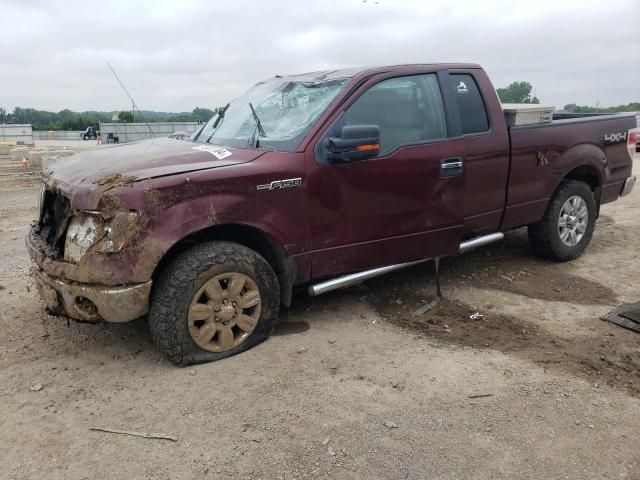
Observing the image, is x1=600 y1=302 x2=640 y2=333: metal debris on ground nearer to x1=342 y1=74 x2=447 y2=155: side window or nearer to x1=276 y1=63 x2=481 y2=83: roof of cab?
x1=342 y1=74 x2=447 y2=155: side window

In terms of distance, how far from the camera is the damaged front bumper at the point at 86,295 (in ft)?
10.6

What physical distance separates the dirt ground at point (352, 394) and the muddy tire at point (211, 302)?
5.5 inches

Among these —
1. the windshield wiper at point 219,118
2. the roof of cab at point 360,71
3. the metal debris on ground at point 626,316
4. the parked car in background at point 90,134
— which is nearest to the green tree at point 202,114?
the windshield wiper at point 219,118

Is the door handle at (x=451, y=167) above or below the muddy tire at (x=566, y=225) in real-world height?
above

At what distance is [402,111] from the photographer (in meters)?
4.32

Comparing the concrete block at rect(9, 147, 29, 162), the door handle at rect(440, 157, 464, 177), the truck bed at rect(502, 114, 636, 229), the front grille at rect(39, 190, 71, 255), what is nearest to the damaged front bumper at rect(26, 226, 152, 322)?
the front grille at rect(39, 190, 71, 255)

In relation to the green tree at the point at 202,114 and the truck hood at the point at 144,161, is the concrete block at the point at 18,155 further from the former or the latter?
the truck hood at the point at 144,161

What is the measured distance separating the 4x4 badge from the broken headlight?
829 millimetres

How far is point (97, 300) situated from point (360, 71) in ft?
8.22

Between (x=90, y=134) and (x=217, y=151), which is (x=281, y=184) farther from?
(x=90, y=134)

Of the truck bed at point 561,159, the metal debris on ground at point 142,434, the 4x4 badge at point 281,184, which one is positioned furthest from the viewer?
the truck bed at point 561,159

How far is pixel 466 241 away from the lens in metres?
4.78

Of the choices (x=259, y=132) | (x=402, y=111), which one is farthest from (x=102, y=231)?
(x=402, y=111)

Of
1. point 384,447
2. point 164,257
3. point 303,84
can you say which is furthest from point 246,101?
point 384,447
